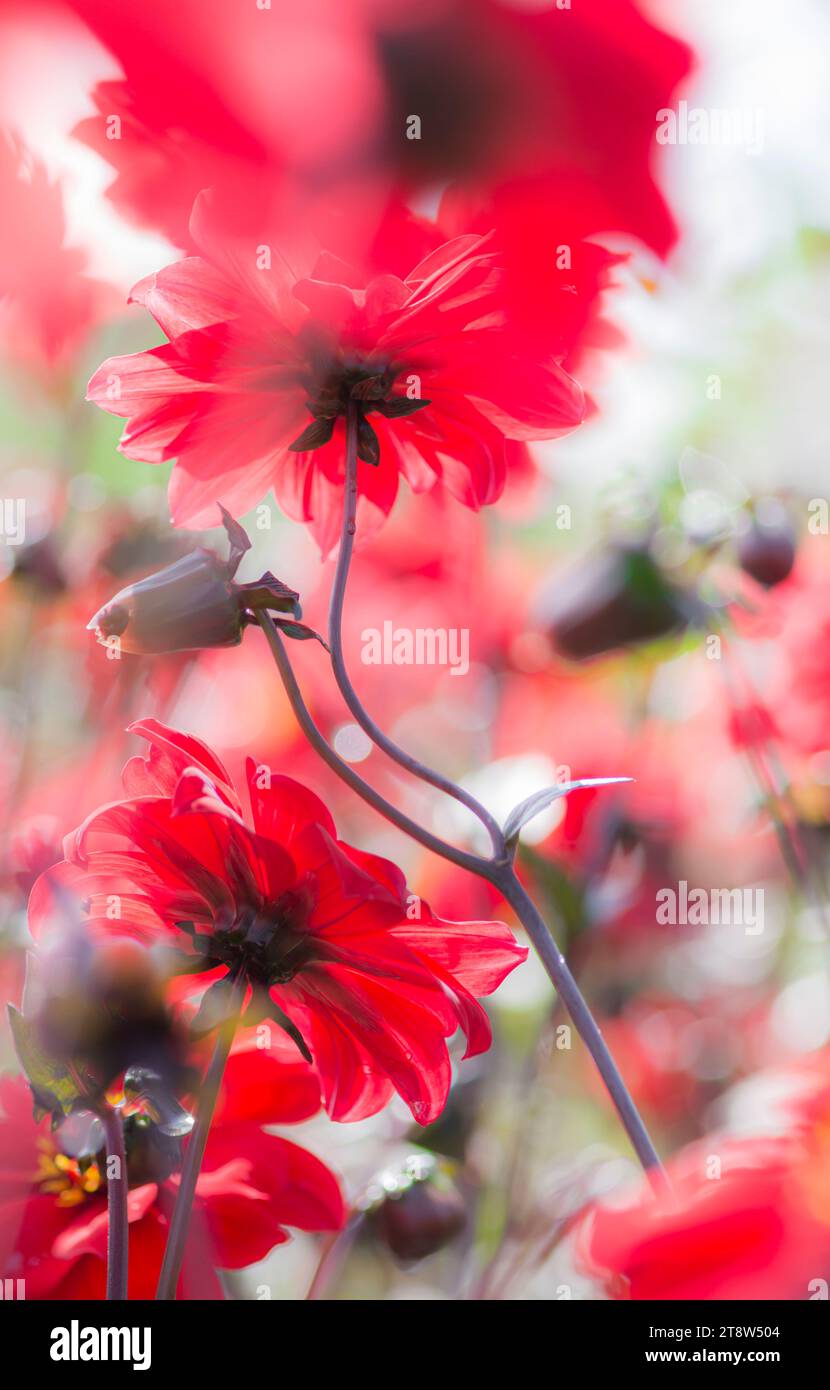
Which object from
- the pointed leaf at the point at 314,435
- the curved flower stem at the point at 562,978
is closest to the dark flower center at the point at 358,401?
the pointed leaf at the point at 314,435

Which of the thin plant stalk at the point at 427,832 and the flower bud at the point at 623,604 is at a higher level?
the flower bud at the point at 623,604

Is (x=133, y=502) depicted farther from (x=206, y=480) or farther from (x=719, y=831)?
(x=719, y=831)

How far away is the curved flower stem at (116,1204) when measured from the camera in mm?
199

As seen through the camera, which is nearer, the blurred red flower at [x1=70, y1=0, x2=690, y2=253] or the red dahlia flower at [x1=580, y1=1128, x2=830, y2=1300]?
the red dahlia flower at [x1=580, y1=1128, x2=830, y2=1300]

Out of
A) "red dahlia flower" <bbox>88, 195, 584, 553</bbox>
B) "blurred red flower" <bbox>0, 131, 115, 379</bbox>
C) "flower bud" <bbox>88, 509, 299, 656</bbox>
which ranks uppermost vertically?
"blurred red flower" <bbox>0, 131, 115, 379</bbox>

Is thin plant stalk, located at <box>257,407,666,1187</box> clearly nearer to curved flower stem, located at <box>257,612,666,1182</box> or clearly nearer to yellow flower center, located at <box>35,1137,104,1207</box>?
curved flower stem, located at <box>257,612,666,1182</box>

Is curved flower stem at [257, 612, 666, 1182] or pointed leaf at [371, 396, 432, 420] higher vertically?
pointed leaf at [371, 396, 432, 420]

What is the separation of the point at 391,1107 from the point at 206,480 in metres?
0.22

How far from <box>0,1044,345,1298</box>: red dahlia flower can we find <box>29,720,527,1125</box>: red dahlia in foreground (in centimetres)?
3

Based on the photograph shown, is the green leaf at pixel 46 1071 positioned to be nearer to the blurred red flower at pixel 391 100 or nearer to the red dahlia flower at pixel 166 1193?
the red dahlia flower at pixel 166 1193

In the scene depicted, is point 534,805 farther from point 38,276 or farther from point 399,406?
point 38,276

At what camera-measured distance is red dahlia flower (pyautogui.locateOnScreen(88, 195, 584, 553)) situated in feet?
0.71

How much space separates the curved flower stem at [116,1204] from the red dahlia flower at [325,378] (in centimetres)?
14

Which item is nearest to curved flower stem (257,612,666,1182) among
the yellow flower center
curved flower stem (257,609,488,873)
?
curved flower stem (257,609,488,873)
